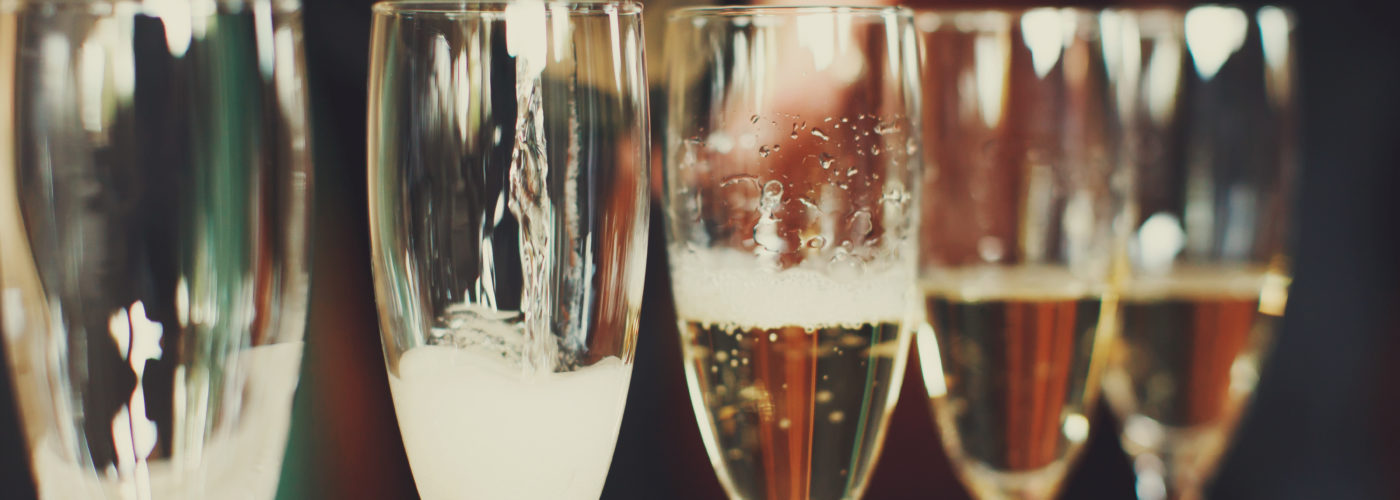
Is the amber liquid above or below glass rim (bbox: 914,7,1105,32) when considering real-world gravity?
below

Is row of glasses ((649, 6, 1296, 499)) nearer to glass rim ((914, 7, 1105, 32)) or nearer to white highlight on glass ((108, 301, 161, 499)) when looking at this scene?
glass rim ((914, 7, 1105, 32))

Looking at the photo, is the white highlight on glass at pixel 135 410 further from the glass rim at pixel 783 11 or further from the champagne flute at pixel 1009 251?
the champagne flute at pixel 1009 251

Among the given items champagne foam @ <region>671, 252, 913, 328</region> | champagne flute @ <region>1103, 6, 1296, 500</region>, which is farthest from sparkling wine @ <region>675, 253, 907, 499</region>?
champagne flute @ <region>1103, 6, 1296, 500</region>

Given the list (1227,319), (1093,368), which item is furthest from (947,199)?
(1227,319)

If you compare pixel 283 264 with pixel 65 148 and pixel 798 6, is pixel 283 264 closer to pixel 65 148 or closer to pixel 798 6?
pixel 65 148

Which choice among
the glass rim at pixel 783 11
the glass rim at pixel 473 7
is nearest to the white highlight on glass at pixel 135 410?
the glass rim at pixel 473 7

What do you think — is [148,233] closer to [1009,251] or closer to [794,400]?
[794,400]
